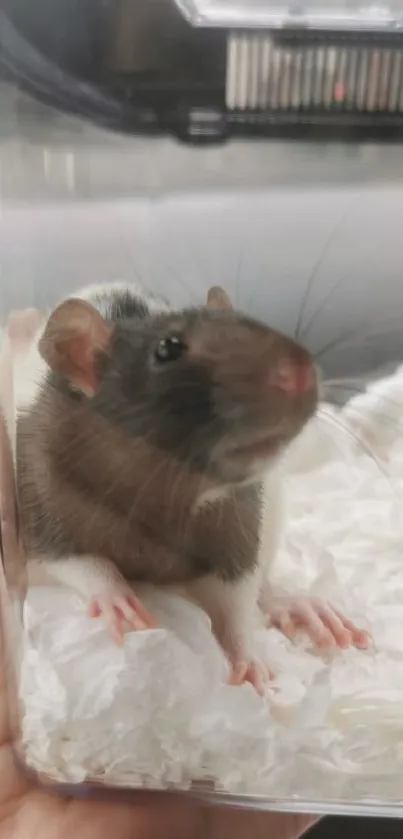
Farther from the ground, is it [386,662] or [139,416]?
[139,416]

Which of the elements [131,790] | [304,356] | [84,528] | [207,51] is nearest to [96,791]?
[131,790]

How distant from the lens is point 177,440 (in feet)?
1.41

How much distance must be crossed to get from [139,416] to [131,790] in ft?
0.76

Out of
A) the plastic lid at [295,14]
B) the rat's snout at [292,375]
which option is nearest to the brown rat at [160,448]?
the rat's snout at [292,375]

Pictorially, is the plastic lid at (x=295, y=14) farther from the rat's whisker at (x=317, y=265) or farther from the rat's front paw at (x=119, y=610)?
the rat's front paw at (x=119, y=610)

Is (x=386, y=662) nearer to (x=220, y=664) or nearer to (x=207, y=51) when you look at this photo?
(x=220, y=664)

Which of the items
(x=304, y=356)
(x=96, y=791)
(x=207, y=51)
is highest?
(x=207, y=51)

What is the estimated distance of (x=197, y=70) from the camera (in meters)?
0.39

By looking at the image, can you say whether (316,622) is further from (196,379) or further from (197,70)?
(197,70)

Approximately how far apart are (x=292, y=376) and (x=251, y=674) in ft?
0.57

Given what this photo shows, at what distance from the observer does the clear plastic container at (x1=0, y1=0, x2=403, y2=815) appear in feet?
1.38

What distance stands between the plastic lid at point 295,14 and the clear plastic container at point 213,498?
1.9 inches

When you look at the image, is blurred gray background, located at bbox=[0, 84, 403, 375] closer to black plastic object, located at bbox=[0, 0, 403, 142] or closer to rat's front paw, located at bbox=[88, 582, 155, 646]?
black plastic object, located at bbox=[0, 0, 403, 142]

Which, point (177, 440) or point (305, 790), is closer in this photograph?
point (177, 440)
